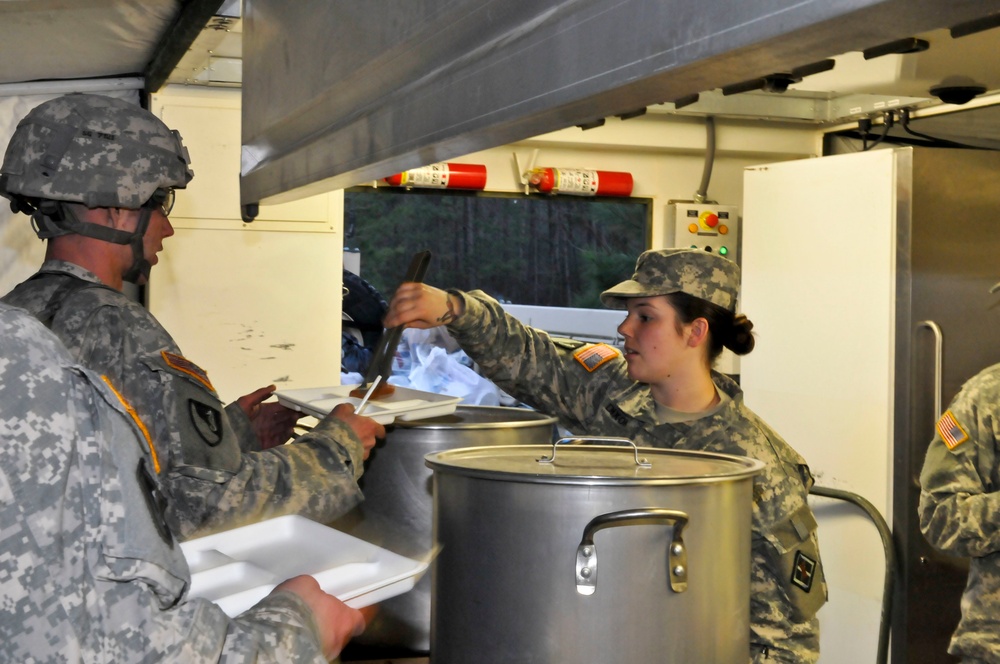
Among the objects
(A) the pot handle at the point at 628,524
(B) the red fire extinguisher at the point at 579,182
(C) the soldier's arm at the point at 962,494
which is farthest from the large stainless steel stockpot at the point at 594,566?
(B) the red fire extinguisher at the point at 579,182

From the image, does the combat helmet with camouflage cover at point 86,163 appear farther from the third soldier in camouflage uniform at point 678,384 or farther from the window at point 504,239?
the window at point 504,239

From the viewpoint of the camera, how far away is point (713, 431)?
196 cm

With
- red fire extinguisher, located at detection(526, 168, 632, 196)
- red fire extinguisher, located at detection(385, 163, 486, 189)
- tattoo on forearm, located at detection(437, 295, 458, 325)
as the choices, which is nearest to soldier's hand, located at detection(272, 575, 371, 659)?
tattoo on forearm, located at detection(437, 295, 458, 325)

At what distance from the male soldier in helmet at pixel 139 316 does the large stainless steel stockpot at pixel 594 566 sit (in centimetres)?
33

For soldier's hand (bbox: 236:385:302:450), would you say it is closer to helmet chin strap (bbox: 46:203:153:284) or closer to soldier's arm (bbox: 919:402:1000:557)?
helmet chin strap (bbox: 46:203:153:284)

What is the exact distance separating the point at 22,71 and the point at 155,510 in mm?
2109

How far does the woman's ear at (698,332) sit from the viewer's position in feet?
6.86

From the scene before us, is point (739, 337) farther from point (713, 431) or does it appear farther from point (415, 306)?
point (415, 306)

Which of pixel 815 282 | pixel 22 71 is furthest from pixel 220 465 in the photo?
pixel 815 282

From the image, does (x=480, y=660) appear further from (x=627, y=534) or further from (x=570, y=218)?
(x=570, y=218)

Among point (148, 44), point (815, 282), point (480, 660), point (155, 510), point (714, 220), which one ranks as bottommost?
point (480, 660)

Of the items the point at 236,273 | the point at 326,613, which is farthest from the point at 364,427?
the point at 236,273

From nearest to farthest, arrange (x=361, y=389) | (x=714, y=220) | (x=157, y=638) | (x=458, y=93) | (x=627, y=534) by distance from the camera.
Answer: (x=157, y=638), (x=458, y=93), (x=627, y=534), (x=361, y=389), (x=714, y=220)

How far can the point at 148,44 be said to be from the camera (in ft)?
7.82
